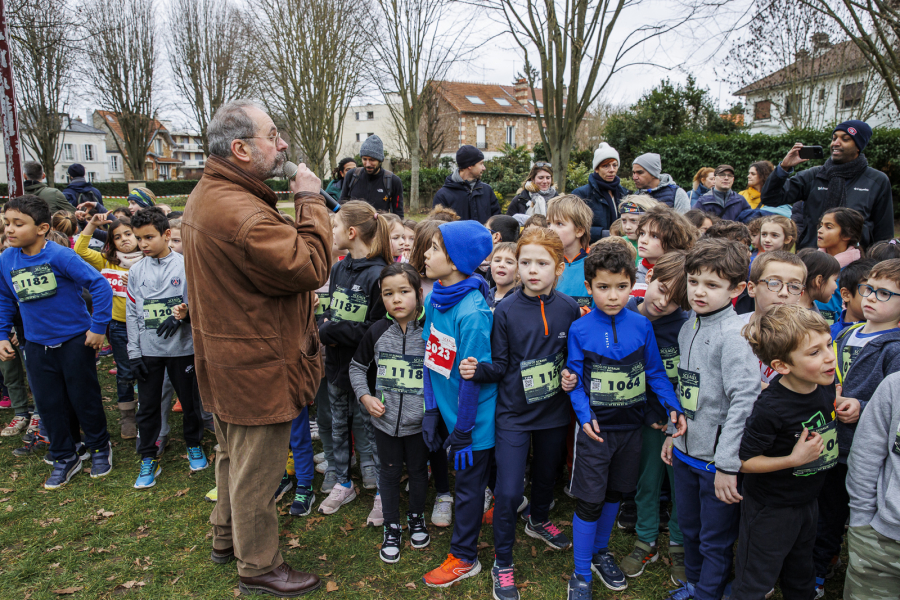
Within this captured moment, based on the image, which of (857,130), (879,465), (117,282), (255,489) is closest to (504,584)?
(255,489)

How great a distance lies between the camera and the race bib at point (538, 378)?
2.85m

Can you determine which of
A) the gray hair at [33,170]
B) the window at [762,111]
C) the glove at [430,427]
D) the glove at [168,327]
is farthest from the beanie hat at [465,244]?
the window at [762,111]

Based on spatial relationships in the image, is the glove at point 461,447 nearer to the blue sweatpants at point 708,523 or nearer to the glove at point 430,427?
the glove at point 430,427

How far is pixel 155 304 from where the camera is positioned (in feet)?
13.3

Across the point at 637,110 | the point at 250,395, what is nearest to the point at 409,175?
the point at 637,110

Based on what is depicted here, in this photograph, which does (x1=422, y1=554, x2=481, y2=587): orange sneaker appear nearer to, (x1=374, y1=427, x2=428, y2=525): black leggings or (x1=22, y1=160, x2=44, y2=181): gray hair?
(x1=374, y1=427, x2=428, y2=525): black leggings

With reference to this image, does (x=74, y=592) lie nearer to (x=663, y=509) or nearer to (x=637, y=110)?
(x=663, y=509)

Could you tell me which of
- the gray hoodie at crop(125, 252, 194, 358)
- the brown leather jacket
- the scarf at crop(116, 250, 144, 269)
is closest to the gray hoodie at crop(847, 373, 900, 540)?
the brown leather jacket

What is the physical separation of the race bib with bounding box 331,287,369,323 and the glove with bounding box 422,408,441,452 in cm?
84

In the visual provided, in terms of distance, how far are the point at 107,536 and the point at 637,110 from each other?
2146cm

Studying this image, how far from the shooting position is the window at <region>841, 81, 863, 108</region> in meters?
19.7

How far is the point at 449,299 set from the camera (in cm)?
295

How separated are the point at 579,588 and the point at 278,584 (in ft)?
5.29

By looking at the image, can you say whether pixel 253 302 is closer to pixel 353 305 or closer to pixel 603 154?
pixel 353 305
